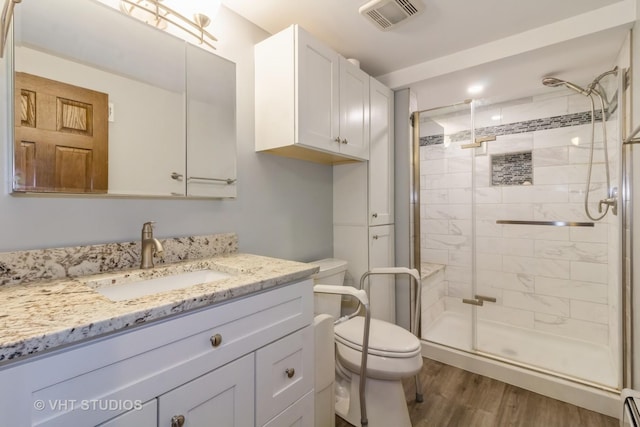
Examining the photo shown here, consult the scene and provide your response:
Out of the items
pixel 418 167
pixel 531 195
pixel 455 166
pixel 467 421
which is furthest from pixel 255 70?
pixel 531 195

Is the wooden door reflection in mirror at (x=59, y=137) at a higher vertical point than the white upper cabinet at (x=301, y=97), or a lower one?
lower

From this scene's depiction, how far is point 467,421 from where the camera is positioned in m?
1.57

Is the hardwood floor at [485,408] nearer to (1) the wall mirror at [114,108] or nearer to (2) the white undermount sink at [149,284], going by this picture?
(2) the white undermount sink at [149,284]

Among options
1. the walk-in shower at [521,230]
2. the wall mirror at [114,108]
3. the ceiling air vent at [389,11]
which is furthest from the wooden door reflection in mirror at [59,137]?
the walk-in shower at [521,230]

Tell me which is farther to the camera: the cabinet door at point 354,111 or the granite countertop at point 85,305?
the cabinet door at point 354,111

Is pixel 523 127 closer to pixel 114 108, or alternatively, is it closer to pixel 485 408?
pixel 485 408

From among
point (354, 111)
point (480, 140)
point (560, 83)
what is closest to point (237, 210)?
point (354, 111)

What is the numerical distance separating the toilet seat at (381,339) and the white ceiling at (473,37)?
1698 millimetres

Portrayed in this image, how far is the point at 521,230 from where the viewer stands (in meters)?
2.53

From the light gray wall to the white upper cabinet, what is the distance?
94 millimetres

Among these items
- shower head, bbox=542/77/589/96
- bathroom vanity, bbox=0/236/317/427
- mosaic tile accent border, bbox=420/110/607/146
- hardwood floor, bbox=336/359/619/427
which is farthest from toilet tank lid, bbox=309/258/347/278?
shower head, bbox=542/77/589/96

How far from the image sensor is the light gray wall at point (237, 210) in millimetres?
906

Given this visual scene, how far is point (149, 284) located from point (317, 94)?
1.17 m

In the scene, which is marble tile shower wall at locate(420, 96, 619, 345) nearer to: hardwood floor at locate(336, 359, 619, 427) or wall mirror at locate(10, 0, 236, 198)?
hardwood floor at locate(336, 359, 619, 427)
